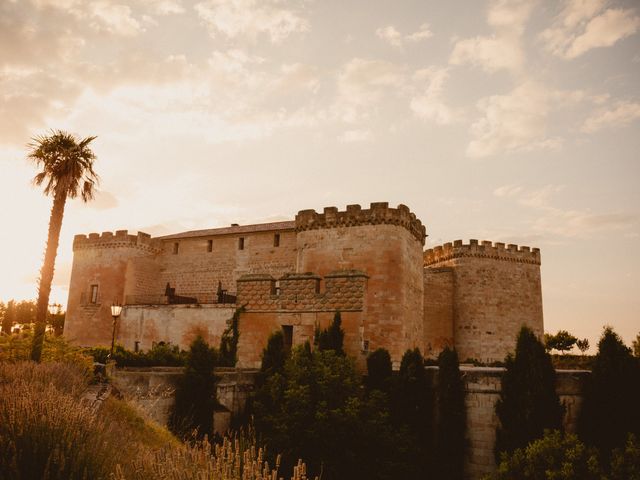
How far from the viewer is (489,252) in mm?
31750

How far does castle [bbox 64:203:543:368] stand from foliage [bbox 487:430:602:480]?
9.82m

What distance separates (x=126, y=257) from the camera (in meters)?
33.4

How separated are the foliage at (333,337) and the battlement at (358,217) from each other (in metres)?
7.93

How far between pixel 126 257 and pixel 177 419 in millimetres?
22001

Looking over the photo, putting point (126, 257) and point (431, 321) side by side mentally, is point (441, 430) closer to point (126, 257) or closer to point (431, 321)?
point (431, 321)

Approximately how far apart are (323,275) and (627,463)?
14703 mm

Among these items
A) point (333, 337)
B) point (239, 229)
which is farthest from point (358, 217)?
point (239, 229)

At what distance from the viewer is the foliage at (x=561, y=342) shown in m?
43.0

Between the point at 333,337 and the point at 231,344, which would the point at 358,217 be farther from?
the point at 333,337

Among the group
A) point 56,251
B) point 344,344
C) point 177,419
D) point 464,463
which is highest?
point 56,251

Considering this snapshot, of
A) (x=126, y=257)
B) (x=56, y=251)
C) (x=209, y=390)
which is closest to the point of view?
(x=209, y=390)

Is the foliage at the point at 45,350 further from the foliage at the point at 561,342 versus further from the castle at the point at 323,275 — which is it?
Answer: the foliage at the point at 561,342

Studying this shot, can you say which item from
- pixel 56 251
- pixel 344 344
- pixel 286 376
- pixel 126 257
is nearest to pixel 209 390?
pixel 286 376

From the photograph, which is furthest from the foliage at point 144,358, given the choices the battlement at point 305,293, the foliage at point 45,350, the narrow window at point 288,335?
the narrow window at point 288,335
